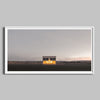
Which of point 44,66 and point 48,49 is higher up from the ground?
point 48,49

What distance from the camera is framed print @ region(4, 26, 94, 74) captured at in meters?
10.9

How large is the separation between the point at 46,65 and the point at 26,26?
1208 millimetres

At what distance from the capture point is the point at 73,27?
1091 cm

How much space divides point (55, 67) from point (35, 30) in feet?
3.81

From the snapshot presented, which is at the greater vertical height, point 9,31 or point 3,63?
point 9,31

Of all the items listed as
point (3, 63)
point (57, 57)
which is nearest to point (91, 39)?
point (57, 57)

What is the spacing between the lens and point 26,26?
35.8ft

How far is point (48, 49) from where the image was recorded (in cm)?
1092

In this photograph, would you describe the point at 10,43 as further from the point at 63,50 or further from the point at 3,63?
the point at 63,50

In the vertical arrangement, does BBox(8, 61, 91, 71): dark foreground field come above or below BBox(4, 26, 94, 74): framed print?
below

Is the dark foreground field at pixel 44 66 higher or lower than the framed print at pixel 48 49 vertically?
lower

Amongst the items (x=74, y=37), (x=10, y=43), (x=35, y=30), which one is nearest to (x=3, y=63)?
(x=10, y=43)

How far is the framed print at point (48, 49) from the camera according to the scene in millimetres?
10930

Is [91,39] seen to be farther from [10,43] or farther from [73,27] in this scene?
[10,43]
